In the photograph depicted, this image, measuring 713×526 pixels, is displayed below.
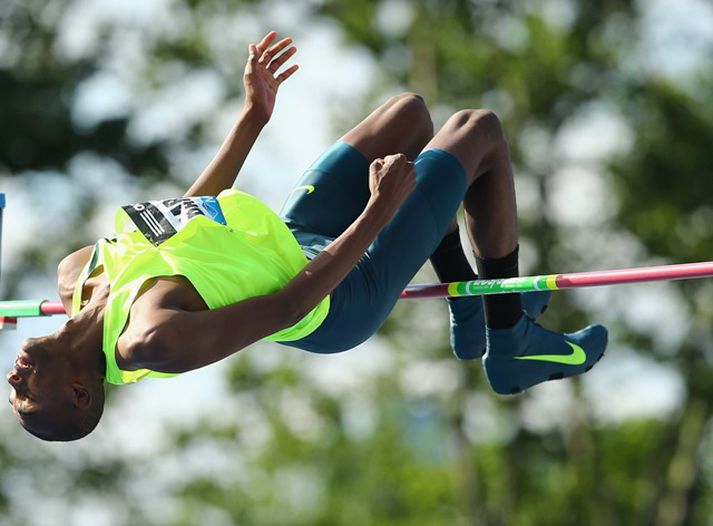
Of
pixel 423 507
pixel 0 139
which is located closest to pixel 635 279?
pixel 0 139

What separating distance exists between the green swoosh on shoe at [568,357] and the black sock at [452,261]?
359mm

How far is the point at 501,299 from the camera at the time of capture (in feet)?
16.9

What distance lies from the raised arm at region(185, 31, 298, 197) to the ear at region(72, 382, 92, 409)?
0.92 m

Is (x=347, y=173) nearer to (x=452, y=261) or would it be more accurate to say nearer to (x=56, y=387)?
(x=452, y=261)

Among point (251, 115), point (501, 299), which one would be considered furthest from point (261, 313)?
point (501, 299)

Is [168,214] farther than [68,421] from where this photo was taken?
Yes

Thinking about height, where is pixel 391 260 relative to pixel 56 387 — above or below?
above

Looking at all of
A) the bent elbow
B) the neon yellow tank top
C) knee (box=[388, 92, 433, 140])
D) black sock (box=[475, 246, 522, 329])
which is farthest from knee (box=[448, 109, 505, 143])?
the bent elbow

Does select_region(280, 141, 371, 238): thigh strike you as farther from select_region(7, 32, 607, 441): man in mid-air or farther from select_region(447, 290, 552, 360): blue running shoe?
select_region(447, 290, 552, 360): blue running shoe

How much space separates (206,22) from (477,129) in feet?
48.5

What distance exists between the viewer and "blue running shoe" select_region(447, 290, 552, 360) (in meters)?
5.39

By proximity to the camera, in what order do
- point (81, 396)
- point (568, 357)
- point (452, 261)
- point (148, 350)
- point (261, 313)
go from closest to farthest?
point (148, 350) < point (261, 313) < point (81, 396) < point (452, 261) < point (568, 357)

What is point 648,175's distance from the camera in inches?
728

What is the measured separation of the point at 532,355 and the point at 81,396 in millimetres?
1758
